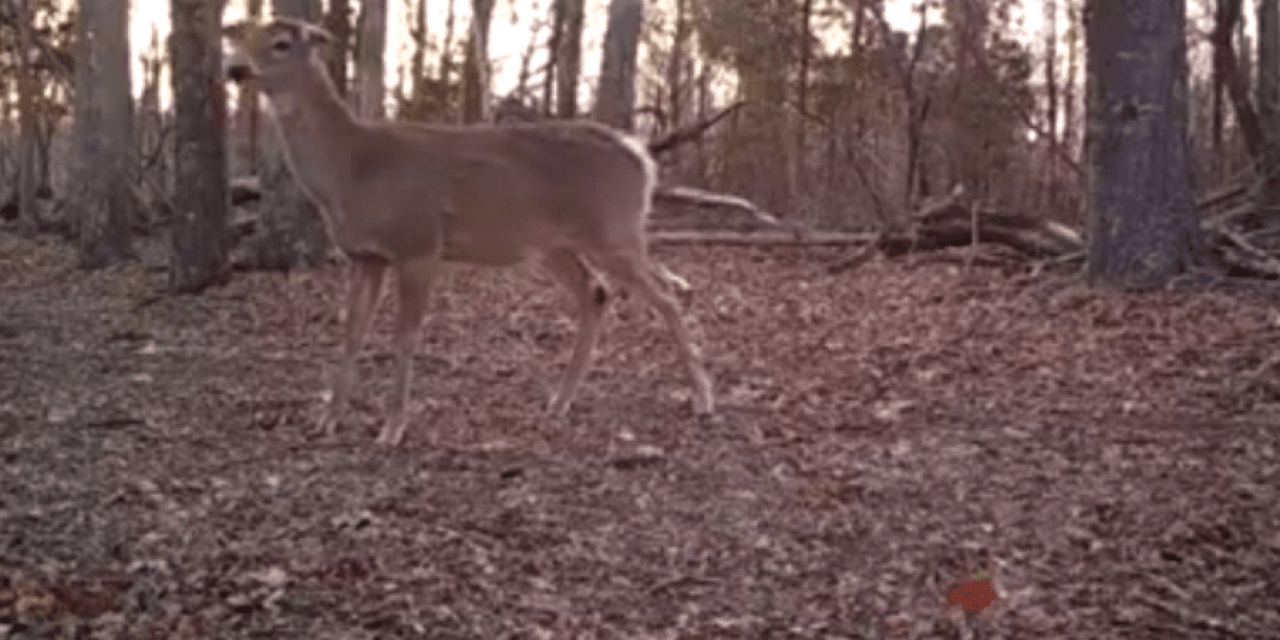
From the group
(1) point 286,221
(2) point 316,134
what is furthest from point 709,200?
(2) point 316,134

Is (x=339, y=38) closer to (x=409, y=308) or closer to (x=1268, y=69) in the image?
(x=409, y=308)

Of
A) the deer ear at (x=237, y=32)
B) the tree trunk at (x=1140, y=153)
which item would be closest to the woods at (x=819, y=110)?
the tree trunk at (x=1140, y=153)

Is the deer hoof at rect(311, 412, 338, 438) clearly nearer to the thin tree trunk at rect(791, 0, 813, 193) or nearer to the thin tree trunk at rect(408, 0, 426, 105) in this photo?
the thin tree trunk at rect(791, 0, 813, 193)

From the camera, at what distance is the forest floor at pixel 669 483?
15.9 feet

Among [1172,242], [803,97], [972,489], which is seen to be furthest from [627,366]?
[803,97]

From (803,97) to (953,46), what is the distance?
13.9 feet

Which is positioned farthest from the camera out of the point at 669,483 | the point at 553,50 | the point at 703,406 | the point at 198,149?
the point at 553,50

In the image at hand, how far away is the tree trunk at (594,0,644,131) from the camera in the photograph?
1688 centimetres

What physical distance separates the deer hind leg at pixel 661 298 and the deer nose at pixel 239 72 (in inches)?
75.2

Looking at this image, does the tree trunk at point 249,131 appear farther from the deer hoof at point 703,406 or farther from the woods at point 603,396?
the deer hoof at point 703,406

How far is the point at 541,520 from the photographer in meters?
5.76

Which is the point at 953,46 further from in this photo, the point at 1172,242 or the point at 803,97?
the point at 1172,242

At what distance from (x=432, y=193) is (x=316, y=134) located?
62cm

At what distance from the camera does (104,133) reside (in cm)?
1653
